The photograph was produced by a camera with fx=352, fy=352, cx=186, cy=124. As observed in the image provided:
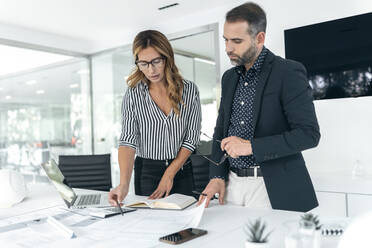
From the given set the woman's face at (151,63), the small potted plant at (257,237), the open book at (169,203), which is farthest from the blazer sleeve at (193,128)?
the small potted plant at (257,237)

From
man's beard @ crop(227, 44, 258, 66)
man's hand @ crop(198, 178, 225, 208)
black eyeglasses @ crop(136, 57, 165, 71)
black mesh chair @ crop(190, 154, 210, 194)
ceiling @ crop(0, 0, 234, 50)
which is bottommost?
black mesh chair @ crop(190, 154, 210, 194)

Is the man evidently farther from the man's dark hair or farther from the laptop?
the laptop

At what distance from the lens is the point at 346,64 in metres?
3.69

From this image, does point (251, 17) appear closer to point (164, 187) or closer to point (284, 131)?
point (284, 131)

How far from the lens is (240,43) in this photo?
161cm

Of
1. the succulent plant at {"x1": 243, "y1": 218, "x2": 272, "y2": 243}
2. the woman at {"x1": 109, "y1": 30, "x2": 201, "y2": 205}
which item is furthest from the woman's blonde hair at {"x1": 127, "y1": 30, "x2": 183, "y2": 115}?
the succulent plant at {"x1": 243, "y1": 218, "x2": 272, "y2": 243}

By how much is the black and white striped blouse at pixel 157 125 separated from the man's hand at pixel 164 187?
133 millimetres

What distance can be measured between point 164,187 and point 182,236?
0.78m

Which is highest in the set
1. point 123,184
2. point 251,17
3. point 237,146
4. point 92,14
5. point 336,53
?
point 92,14

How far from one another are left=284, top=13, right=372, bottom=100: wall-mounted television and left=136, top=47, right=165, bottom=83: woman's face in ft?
8.14

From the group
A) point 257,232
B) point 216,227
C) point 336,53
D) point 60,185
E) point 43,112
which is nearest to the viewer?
point 257,232

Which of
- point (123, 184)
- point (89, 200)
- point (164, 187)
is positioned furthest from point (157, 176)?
point (89, 200)

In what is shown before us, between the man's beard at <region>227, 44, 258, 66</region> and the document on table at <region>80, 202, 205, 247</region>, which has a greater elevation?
the man's beard at <region>227, 44, 258, 66</region>

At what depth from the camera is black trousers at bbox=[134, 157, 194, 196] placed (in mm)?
2018
